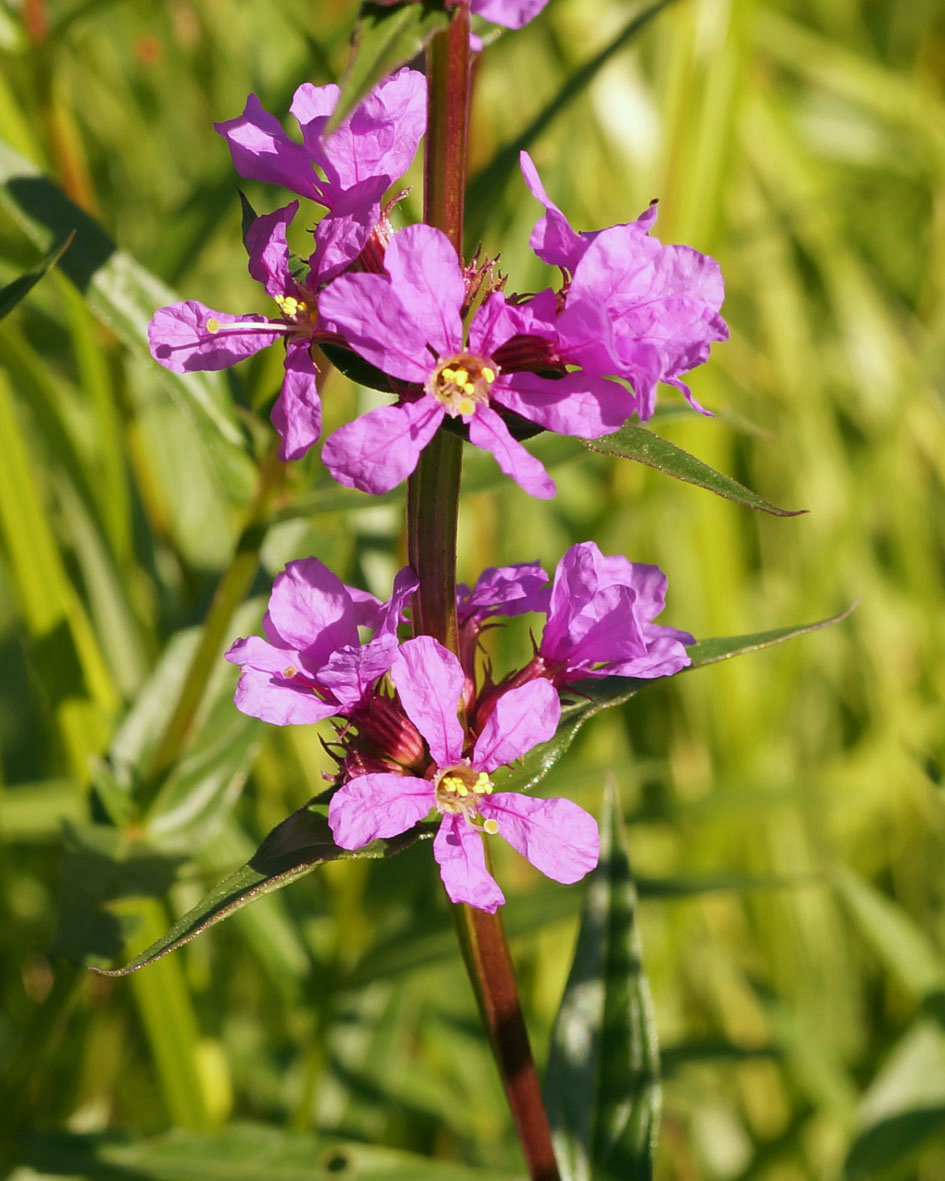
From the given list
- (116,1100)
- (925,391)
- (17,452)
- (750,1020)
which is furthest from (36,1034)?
(925,391)

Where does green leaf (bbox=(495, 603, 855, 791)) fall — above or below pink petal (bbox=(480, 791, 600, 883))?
above

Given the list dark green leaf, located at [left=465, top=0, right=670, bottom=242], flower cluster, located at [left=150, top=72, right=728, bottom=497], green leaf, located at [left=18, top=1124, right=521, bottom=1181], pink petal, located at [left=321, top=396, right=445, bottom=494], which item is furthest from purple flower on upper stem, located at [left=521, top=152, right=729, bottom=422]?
green leaf, located at [left=18, top=1124, right=521, bottom=1181]

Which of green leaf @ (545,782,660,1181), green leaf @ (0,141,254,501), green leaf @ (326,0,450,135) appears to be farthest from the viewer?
green leaf @ (0,141,254,501)

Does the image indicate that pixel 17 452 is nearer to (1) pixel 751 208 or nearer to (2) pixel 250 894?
(2) pixel 250 894

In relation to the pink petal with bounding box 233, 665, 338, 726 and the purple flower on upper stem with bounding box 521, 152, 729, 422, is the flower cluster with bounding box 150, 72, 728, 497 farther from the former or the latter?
the pink petal with bounding box 233, 665, 338, 726

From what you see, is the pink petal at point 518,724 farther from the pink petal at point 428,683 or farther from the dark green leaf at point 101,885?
the dark green leaf at point 101,885

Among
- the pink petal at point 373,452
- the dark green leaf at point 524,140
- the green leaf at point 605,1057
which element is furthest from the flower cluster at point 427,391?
the dark green leaf at point 524,140

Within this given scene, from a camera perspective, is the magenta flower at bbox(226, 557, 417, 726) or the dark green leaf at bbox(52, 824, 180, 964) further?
the dark green leaf at bbox(52, 824, 180, 964)

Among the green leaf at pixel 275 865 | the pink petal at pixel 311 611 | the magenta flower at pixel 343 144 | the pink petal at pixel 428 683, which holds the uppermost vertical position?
the magenta flower at pixel 343 144
